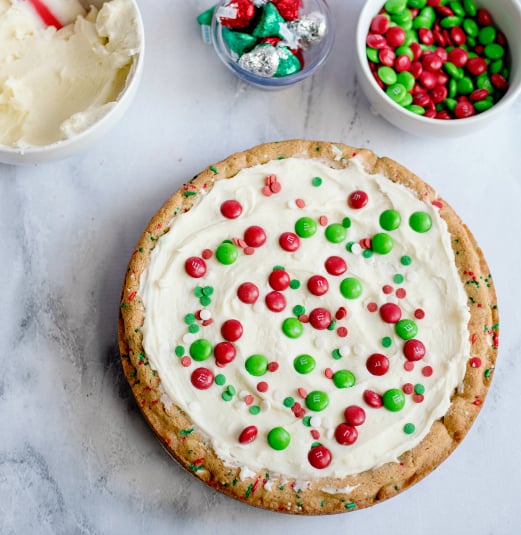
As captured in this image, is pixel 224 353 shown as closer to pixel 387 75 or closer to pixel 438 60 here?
pixel 387 75

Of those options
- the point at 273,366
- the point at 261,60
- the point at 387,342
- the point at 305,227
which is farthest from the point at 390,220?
the point at 261,60

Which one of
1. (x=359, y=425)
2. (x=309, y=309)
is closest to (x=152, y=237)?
(x=309, y=309)

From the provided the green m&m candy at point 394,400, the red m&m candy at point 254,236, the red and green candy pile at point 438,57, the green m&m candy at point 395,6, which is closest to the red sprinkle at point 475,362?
the green m&m candy at point 394,400

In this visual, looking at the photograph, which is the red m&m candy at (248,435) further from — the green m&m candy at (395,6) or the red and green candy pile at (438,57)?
the green m&m candy at (395,6)

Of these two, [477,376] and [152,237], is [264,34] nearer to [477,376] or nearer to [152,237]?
[152,237]

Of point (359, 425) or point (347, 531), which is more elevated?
point (359, 425)
